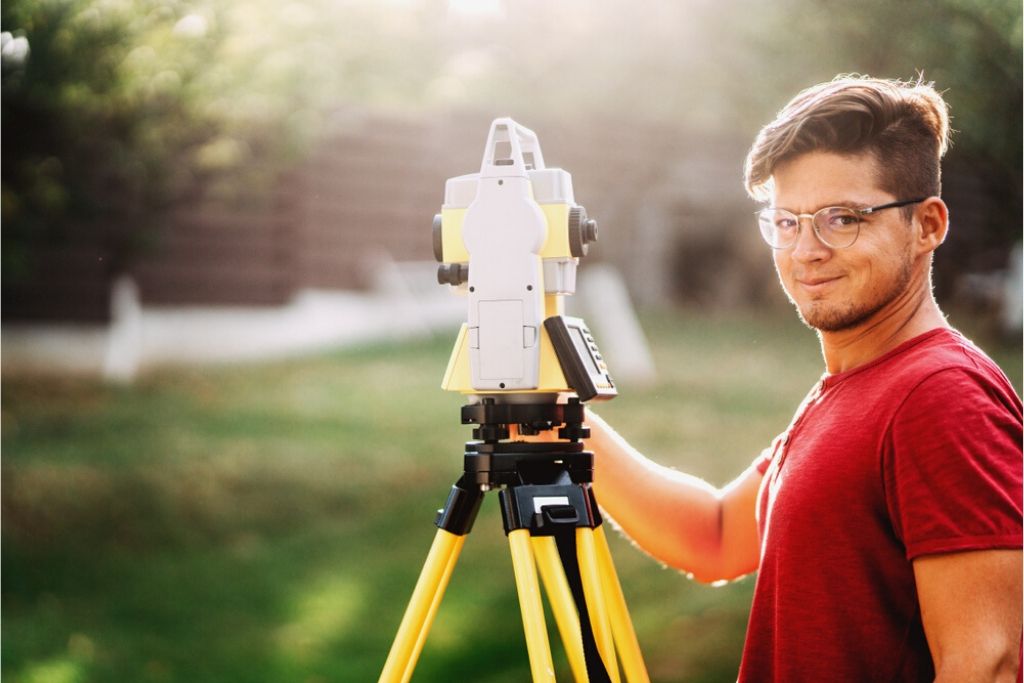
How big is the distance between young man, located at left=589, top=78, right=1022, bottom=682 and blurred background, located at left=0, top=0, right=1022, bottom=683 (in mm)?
2061

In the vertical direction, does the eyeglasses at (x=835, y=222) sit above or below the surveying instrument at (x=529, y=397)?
above

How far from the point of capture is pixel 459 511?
5.95ft

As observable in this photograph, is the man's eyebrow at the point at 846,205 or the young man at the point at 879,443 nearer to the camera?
the young man at the point at 879,443

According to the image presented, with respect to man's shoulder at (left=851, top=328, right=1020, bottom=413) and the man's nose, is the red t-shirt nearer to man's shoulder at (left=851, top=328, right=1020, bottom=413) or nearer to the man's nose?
man's shoulder at (left=851, top=328, right=1020, bottom=413)

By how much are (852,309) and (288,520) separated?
189 inches

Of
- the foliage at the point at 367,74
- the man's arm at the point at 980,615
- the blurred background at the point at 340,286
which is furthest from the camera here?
the blurred background at the point at 340,286

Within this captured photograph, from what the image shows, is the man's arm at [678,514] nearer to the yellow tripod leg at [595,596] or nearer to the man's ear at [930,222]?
the yellow tripod leg at [595,596]

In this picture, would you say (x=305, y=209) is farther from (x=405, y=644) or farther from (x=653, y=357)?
(x=405, y=644)

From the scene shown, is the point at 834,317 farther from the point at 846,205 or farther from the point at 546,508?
the point at 546,508

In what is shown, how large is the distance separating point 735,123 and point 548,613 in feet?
12.1

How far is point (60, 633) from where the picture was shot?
194 inches

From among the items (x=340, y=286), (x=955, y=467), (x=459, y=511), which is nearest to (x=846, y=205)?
(x=955, y=467)

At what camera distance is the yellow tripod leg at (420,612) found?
179cm

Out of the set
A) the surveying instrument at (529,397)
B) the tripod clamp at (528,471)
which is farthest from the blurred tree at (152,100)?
the tripod clamp at (528,471)
